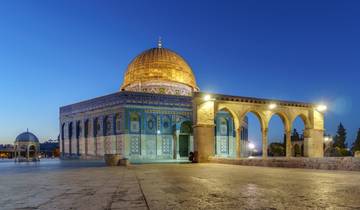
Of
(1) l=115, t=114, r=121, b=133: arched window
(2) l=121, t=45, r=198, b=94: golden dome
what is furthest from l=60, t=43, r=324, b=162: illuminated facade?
(1) l=115, t=114, r=121, b=133: arched window

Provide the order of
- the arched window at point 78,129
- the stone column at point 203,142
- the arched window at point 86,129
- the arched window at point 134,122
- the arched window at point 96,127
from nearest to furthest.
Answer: the stone column at point 203,142 < the arched window at point 134,122 < the arched window at point 96,127 < the arched window at point 86,129 < the arched window at point 78,129

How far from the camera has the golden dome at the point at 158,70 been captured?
41.0 meters

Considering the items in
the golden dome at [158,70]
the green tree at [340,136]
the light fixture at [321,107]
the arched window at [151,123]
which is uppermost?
the golden dome at [158,70]

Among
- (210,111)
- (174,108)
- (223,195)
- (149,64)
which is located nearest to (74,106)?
(149,64)

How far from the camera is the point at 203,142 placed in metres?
21.6

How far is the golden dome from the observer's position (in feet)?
134

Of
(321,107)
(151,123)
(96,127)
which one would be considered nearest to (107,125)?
(96,127)

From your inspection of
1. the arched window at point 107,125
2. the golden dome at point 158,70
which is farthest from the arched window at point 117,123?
the golden dome at point 158,70

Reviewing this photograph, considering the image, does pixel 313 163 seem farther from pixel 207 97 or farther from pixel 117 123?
pixel 117 123

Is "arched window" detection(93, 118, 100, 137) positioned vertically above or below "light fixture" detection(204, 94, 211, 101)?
below

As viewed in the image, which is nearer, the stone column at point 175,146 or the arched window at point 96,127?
the stone column at point 175,146

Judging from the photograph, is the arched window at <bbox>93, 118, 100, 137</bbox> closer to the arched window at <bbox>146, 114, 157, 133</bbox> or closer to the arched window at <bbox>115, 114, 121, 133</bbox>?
the arched window at <bbox>115, 114, 121, 133</bbox>

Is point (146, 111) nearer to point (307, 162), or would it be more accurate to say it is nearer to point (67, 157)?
point (67, 157)

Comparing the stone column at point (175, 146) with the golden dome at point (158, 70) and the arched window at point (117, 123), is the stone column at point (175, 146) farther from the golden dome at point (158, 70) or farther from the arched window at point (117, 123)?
the golden dome at point (158, 70)
